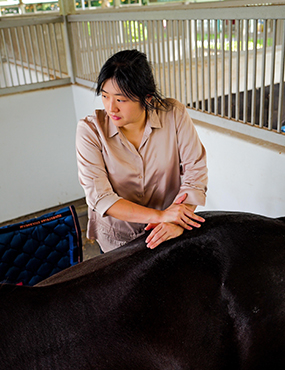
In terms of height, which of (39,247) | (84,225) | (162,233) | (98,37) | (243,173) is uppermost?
(98,37)

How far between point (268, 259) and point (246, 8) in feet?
3.60

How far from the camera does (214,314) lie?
3.62 ft

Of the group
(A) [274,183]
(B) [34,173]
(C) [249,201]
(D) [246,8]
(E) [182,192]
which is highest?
(D) [246,8]

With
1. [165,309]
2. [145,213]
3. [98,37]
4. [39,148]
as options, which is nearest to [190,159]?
[145,213]

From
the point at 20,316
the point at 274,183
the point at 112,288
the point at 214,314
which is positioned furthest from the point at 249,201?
the point at 20,316

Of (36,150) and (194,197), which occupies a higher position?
(194,197)

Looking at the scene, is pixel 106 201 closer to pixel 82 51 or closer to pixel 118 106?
pixel 118 106

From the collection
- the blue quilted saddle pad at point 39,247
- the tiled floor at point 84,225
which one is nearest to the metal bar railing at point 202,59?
the blue quilted saddle pad at point 39,247

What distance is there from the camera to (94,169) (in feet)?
4.20

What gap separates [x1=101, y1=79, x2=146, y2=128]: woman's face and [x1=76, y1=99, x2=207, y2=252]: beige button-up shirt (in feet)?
0.28

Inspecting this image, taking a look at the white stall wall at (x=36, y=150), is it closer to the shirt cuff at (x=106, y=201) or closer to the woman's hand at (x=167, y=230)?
the shirt cuff at (x=106, y=201)

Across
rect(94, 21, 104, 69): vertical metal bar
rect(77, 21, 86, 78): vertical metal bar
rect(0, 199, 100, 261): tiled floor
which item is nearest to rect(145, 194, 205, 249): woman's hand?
rect(0, 199, 100, 261): tiled floor

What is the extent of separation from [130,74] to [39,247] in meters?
0.90

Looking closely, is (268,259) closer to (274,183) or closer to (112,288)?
(112,288)
